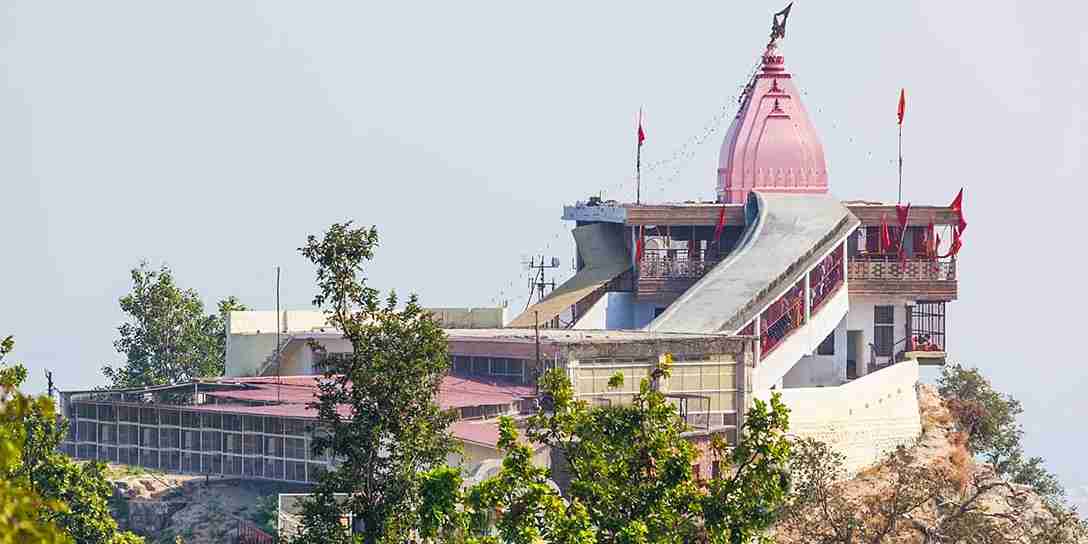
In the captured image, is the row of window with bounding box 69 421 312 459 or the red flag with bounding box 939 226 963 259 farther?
the red flag with bounding box 939 226 963 259

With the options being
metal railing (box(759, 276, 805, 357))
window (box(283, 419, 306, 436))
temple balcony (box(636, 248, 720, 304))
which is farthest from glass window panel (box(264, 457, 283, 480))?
temple balcony (box(636, 248, 720, 304))

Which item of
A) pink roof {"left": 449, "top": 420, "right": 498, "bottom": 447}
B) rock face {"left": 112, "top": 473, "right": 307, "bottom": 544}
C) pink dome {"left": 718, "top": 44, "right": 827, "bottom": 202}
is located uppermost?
pink dome {"left": 718, "top": 44, "right": 827, "bottom": 202}

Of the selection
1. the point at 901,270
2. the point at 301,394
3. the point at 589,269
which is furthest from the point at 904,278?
the point at 301,394

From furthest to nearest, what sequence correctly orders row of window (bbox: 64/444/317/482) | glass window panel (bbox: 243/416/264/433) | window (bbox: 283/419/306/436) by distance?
1. glass window panel (bbox: 243/416/264/433)
2. row of window (bbox: 64/444/317/482)
3. window (bbox: 283/419/306/436)

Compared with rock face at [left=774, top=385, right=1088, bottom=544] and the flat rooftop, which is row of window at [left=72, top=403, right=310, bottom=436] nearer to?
the flat rooftop

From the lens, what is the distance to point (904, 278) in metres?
86.7

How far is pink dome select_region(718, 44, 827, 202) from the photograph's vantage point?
9206 centimetres

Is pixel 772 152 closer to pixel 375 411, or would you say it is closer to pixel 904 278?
pixel 904 278

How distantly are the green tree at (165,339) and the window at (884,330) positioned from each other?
97.6ft

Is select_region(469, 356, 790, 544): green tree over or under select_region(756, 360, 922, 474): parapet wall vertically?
over

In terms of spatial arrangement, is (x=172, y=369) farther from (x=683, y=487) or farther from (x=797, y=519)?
(x=683, y=487)

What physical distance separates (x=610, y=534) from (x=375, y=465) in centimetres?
620

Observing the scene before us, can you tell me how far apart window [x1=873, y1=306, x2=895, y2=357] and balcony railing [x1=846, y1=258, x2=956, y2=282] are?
6.15 feet

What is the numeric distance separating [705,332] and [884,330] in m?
14.7
